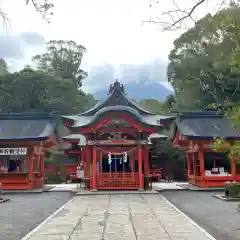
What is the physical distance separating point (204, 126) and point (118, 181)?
7.08 metres

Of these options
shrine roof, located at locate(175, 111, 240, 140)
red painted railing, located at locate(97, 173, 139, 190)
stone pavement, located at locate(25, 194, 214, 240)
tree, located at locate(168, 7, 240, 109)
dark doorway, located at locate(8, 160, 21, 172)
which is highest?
tree, located at locate(168, 7, 240, 109)

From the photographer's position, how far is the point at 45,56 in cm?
6588

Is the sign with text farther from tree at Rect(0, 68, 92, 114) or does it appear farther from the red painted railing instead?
tree at Rect(0, 68, 92, 114)

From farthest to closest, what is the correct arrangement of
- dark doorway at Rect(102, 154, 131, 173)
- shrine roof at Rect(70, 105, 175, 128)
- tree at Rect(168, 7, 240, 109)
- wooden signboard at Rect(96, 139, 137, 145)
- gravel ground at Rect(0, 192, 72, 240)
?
tree at Rect(168, 7, 240, 109)
dark doorway at Rect(102, 154, 131, 173)
wooden signboard at Rect(96, 139, 137, 145)
shrine roof at Rect(70, 105, 175, 128)
gravel ground at Rect(0, 192, 72, 240)

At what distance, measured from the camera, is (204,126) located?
83.8 ft

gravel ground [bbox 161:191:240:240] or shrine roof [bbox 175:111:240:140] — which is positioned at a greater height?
shrine roof [bbox 175:111:240:140]

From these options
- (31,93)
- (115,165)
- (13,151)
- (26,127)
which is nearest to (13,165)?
(13,151)

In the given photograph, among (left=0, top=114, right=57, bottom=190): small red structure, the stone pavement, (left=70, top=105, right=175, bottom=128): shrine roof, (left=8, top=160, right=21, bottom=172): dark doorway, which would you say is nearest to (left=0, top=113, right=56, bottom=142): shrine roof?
(left=0, top=114, right=57, bottom=190): small red structure

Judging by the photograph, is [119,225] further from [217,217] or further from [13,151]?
[13,151]

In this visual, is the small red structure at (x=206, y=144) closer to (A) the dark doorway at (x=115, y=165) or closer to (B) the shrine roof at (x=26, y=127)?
(A) the dark doorway at (x=115, y=165)

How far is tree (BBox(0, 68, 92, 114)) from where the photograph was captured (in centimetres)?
4903

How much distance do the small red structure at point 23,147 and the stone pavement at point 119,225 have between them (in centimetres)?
1052

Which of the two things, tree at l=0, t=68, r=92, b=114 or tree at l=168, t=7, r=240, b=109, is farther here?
tree at l=0, t=68, r=92, b=114

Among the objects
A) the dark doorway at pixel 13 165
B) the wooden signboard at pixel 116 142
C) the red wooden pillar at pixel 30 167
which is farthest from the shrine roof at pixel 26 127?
the wooden signboard at pixel 116 142
